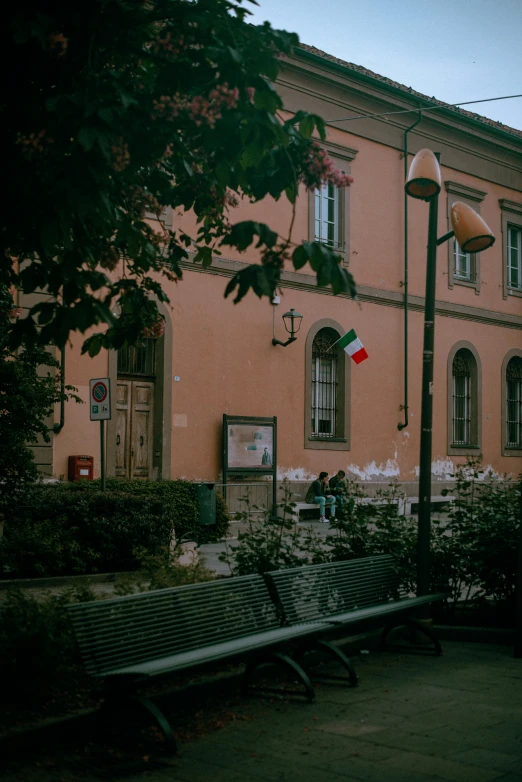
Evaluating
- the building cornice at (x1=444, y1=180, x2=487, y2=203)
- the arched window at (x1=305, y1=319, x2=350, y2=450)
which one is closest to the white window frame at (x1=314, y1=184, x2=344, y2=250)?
the arched window at (x1=305, y1=319, x2=350, y2=450)

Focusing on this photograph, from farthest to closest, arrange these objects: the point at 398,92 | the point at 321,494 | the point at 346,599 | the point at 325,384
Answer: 1. the point at 398,92
2. the point at 325,384
3. the point at 321,494
4. the point at 346,599

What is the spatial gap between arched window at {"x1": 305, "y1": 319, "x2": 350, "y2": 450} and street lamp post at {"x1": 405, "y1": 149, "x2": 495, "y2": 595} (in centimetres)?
1365

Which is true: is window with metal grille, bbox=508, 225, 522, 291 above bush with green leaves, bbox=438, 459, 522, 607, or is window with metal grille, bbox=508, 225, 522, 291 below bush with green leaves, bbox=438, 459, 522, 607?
above

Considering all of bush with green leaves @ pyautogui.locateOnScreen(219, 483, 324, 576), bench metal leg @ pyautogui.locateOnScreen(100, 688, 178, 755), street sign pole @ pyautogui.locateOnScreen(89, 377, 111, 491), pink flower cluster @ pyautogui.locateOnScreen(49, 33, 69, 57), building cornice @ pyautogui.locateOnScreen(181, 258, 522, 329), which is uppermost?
building cornice @ pyautogui.locateOnScreen(181, 258, 522, 329)

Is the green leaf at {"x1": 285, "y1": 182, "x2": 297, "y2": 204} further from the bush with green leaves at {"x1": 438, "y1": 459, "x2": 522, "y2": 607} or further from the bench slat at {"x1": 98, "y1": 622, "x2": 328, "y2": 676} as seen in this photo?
the bush with green leaves at {"x1": 438, "y1": 459, "x2": 522, "y2": 607}

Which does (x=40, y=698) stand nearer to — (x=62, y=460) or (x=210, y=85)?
(x=210, y=85)

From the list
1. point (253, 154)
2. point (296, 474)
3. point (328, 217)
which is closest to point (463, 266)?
point (328, 217)

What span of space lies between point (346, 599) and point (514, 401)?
21729 millimetres

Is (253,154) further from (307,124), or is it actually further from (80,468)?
(80,468)

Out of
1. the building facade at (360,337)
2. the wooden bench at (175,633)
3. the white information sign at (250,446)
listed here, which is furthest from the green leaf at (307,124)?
the white information sign at (250,446)

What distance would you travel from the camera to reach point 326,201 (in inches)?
906

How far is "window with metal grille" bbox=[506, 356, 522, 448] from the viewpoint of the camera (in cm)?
2791

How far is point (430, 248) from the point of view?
8641 millimetres

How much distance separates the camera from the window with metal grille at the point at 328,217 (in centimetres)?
2270
